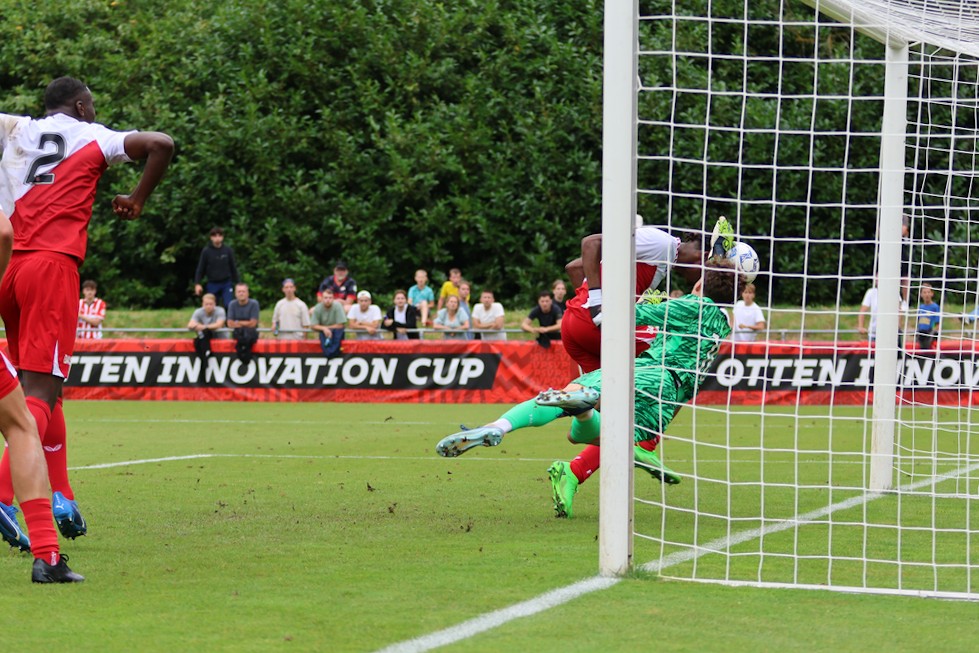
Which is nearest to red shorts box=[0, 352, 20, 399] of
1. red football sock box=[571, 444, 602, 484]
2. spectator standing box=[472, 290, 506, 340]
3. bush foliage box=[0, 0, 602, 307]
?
red football sock box=[571, 444, 602, 484]

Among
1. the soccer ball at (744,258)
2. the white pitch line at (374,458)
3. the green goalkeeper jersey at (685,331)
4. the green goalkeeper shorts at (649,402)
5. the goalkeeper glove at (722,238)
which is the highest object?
the goalkeeper glove at (722,238)

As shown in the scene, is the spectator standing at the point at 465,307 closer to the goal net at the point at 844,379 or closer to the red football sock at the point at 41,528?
the goal net at the point at 844,379

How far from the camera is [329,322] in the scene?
21.2 meters

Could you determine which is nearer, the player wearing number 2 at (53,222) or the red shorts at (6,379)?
the red shorts at (6,379)

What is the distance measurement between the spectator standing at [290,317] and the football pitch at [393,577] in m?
11.4

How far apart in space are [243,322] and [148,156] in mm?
15385

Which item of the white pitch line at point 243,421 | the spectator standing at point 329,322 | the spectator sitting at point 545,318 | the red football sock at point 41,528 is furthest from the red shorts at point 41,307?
the spectator sitting at point 545,318

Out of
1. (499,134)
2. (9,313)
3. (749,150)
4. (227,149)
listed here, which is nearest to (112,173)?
(227,149)

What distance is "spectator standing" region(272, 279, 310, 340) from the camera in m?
22.3

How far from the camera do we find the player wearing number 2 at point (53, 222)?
6.25 meters

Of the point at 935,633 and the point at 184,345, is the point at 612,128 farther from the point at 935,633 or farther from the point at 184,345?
the point at 184,345

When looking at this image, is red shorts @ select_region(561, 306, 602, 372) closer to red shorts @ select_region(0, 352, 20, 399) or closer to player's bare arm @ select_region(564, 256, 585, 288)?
player's bare arm @ select_region(564, 256, 585, 288)

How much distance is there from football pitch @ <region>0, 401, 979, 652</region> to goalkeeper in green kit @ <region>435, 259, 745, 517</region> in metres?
0.47

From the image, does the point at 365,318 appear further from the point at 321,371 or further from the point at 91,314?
the point at 91,314
